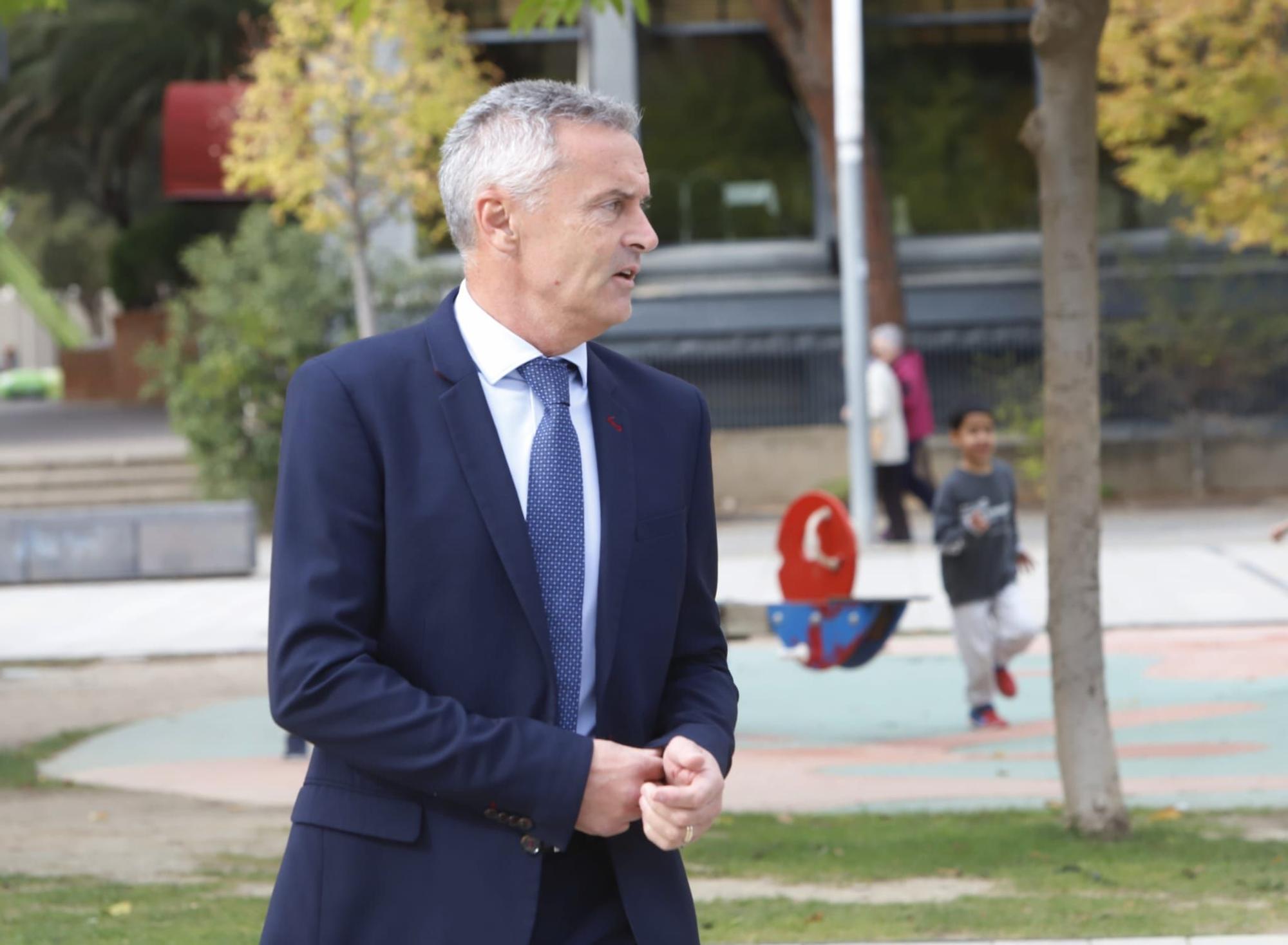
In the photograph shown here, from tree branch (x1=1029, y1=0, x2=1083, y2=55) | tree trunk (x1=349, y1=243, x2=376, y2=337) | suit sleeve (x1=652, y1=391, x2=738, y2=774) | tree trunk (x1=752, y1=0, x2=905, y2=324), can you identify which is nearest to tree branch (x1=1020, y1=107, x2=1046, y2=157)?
tree branch (x1=1029, y1=0, x2=1083, y2=55)

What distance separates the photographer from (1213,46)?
19656 millimetres

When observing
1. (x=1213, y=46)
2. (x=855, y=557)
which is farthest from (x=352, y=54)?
(x=855, y=557)

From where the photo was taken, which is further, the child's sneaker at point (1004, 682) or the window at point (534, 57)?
the window at point (534, 57)

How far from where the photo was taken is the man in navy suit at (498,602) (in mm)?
2498

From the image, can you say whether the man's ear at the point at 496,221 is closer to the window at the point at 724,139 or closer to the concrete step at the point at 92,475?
the concrete step at the point at 92,475

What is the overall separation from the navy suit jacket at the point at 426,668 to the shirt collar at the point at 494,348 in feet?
0.10

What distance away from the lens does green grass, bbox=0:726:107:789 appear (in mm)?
9336

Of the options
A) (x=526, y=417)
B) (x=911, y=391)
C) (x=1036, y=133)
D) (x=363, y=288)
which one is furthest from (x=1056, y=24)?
(x=363, y=288)

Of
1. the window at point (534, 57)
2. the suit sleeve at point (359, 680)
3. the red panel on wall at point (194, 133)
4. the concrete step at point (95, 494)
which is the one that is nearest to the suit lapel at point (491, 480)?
the suit sleeve at point (359, 680)

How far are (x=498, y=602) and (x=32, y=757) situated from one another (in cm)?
827

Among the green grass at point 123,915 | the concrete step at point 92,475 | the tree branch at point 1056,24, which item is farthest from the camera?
the concrete step at point 92,475

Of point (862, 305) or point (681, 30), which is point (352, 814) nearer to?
point (862, 305)

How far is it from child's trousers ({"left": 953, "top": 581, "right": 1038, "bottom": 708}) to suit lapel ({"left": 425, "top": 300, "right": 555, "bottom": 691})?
301 inches

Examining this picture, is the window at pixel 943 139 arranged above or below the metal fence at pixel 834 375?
above
